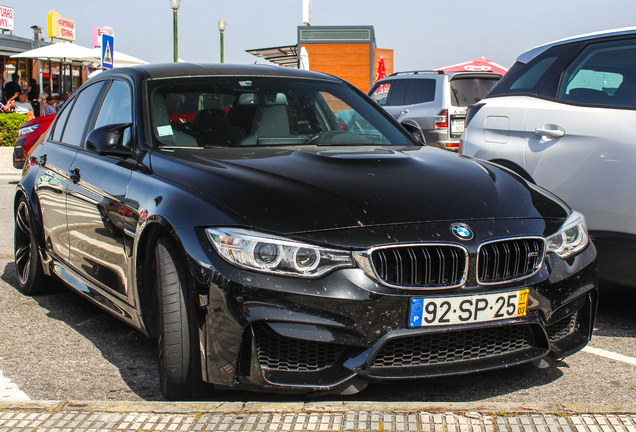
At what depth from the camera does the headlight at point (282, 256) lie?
8.87ft

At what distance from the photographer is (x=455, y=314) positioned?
2770 millimetres

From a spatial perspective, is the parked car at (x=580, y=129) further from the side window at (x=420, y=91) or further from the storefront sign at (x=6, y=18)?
the storefront sign at (x=6, y=18)

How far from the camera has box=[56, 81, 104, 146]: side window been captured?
4.65m

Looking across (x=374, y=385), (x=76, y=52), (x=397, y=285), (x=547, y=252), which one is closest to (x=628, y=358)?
(x=547, y=252)

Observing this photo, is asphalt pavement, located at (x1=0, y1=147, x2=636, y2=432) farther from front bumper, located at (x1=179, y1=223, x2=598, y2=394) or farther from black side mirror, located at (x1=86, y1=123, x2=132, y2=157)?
black side mirror, located at (x1=86, y1=123, x2=132, y2=157)

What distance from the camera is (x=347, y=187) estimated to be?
305 centimetres

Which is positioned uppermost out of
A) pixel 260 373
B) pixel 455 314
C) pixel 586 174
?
pixel 586 174

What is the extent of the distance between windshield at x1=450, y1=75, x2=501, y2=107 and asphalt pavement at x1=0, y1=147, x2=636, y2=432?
11.6 metres

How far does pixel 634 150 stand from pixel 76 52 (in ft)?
70.3

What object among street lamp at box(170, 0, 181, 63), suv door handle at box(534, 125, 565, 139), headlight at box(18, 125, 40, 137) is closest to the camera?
suv door handle at box(534, 125, 565, 139)

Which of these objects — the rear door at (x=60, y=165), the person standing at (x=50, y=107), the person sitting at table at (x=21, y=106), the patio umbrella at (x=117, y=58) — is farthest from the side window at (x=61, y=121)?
the patio umbrella at (x=117, y=58)

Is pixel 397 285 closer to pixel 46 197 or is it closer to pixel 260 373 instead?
pixel 260 373

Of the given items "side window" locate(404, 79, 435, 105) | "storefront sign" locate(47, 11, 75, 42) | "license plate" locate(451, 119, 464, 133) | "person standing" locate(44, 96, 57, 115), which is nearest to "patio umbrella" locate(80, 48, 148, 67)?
"person standing" locate(44, 96, 57, 115)

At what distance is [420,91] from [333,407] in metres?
12.4
